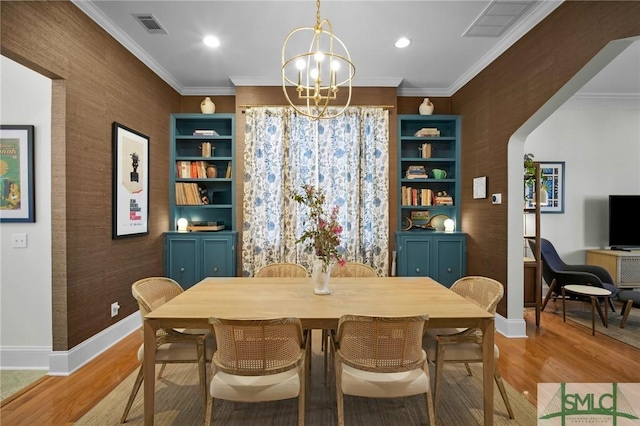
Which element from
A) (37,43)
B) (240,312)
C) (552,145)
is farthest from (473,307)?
(552,145)

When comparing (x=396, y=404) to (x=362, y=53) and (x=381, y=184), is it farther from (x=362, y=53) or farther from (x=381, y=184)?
(x=362, y=53)

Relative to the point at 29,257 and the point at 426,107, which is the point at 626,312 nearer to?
the point at 426,107

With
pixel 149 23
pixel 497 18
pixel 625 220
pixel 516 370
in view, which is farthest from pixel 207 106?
pixel 625 220

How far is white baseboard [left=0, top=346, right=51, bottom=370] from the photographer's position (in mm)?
2570

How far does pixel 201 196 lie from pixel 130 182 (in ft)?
3.62

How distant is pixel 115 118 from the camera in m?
3.08

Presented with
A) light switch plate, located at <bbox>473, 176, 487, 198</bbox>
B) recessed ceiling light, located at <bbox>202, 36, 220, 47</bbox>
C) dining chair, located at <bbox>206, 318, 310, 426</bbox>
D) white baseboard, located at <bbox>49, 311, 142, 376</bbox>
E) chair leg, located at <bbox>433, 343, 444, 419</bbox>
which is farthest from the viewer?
light switch plate, located at <bbox>473, 176, 487, 198</bbox>

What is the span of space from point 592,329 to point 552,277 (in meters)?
0.69

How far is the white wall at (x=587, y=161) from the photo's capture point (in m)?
4.75

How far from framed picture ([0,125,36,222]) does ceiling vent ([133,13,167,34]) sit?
4.33ft

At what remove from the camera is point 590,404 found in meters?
2.15

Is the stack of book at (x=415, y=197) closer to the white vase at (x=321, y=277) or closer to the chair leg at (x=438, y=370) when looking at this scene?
the white vase at (x=321, y=277)

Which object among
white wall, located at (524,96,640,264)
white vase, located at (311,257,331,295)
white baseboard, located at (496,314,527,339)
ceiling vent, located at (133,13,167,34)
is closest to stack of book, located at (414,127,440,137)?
white wall, located at (524,96,640,264)

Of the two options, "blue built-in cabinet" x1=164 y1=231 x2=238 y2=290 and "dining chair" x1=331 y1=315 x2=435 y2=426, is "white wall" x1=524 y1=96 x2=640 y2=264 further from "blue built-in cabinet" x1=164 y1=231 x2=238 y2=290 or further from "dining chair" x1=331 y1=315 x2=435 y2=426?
"blue built-in cabinet" x1=164 y1=231 x2=238 y2=290
